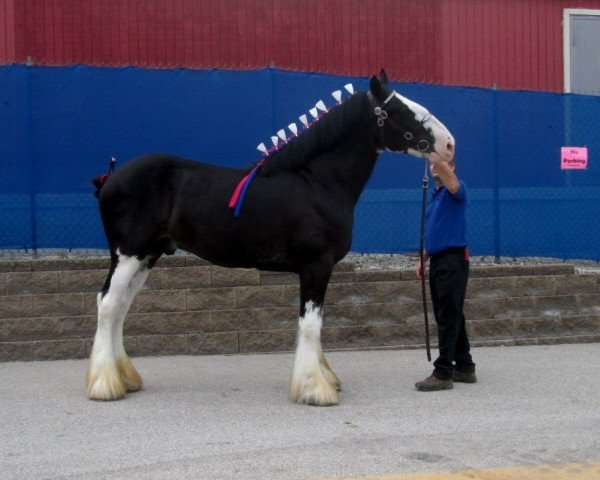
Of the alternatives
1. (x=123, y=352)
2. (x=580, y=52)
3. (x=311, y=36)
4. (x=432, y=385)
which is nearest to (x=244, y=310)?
(x=123, y=352)

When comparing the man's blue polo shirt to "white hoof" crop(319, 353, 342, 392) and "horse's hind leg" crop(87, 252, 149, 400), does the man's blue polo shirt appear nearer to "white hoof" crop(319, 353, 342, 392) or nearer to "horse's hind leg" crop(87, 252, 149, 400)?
"white hoof" crop(319, 353, 342, 392)

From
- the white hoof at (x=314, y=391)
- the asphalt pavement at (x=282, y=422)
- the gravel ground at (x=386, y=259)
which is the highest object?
the gravel ground at (x=386, y=259)

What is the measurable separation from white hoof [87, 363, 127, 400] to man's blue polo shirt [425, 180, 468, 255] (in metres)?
2.57

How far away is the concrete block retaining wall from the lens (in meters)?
7.02

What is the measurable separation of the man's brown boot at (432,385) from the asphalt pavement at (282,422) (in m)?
0.06

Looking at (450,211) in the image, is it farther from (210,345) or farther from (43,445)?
(43,445)

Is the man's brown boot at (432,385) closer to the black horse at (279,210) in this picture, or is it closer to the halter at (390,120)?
the black horse at (279,210)

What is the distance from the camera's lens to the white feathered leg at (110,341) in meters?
5.52

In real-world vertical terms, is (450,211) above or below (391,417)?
above

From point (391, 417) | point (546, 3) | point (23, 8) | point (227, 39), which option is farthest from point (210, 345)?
point (546, 3)

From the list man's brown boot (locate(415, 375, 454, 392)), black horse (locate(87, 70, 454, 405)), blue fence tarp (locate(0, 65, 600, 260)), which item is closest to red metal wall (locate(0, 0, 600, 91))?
blue fence tarp (locate(0, 65, 600, 260))

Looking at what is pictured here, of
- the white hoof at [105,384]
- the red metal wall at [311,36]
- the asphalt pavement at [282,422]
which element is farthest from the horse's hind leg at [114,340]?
the red metal wall at [311,36]

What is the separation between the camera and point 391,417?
5.10m

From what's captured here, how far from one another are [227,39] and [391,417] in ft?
27.2
